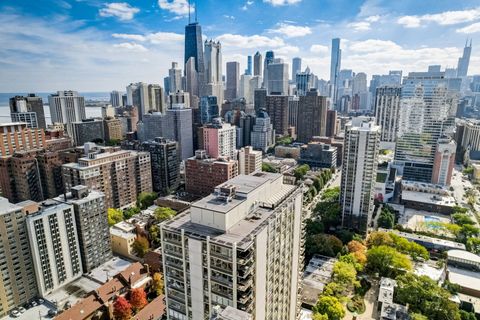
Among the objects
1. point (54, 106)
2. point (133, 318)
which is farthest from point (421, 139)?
point (54, 106)

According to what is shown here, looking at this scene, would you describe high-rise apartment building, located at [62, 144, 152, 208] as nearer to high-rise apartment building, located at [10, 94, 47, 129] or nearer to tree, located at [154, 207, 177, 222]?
tree, located at [154, 207, 177, 222]

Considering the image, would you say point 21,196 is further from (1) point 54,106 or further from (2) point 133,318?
(1) point 54,106

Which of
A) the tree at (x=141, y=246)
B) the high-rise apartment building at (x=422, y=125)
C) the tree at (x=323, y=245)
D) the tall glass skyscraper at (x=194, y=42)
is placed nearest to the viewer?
the tree at (x=323, y=245)

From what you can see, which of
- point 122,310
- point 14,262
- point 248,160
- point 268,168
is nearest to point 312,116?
point 268,168

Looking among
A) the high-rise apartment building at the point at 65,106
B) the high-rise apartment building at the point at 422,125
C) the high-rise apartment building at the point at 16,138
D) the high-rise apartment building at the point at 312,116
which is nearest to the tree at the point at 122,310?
the high-rise apartment building at the point at 16,138

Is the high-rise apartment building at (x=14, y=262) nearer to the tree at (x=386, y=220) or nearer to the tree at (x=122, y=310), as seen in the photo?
the tree at (x=122, y=310)

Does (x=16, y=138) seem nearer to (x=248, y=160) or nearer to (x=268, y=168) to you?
(x=248, y=160)
